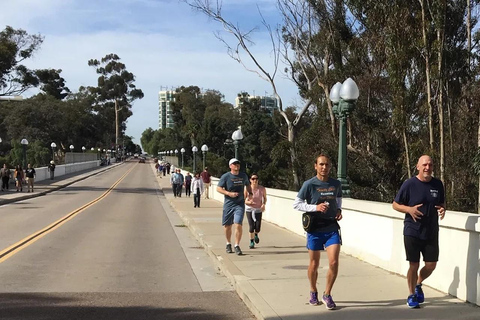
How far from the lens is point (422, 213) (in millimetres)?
5637

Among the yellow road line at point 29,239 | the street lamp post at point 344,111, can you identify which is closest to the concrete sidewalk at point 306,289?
the street lamp post at point 344,111

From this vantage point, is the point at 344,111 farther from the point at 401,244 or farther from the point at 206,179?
the point at 206,179

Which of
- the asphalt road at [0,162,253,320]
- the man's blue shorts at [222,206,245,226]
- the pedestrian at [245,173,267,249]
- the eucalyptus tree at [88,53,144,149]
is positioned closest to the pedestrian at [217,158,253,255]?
the man's blue shorts at [222,206,245,226]

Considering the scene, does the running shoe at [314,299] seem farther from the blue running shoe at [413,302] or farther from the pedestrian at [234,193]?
the pedestrian at [234,193]

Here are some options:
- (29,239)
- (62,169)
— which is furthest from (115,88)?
(29,239)

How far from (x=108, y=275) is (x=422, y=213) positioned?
5.13m

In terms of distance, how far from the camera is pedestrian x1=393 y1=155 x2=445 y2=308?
224 inches

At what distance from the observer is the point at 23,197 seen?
2842cm

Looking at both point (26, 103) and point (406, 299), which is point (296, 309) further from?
point (26, 103)

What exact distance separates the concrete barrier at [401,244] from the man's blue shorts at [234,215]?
6.41 feet

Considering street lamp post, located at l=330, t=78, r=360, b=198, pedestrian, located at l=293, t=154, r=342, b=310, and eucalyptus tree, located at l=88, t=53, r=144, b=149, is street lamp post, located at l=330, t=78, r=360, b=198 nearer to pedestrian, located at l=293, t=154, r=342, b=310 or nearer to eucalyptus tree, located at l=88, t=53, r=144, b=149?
pedestrian, located at l=293, t=154, r=342, b=310

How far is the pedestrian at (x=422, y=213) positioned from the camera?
5.68m

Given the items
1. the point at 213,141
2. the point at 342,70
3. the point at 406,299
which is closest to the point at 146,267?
the point at 406,299

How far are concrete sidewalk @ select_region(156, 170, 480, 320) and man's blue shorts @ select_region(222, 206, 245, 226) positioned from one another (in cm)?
61
